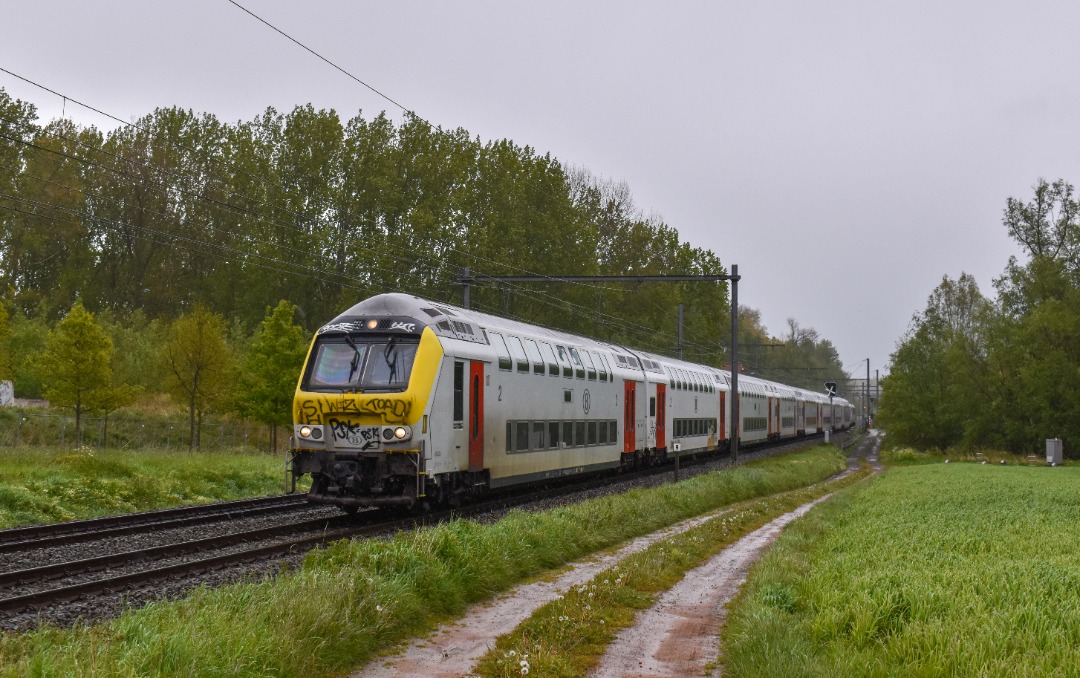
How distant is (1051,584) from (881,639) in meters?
3.19

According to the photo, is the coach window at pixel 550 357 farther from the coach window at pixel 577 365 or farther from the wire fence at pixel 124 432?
the wire fence at pixel 124 432

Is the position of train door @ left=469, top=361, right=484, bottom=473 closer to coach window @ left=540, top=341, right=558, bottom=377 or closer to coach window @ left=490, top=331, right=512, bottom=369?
coach window @ left=490, top=331, right=512, bottom=369

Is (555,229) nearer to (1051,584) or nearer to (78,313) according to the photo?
(78,313)

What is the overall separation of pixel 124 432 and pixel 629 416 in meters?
22.9

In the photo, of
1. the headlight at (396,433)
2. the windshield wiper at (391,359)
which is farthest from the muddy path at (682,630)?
the windshield wiper at (391,359)

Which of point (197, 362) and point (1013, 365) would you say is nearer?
point (197, 362)

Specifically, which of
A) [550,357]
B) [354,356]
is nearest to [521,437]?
[550,357]

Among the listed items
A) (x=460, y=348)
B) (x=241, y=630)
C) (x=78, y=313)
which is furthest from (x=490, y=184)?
(x=241, y=630)

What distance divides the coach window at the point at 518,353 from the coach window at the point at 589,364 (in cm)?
432

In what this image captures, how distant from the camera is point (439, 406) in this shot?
723 inches

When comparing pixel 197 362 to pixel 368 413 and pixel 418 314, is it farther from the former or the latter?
pixel 368 413

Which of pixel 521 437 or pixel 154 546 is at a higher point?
pixel 521 437

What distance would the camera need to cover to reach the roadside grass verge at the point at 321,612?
23.2ft

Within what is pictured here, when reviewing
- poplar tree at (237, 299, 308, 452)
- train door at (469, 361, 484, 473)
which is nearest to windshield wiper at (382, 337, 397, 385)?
train door at (469, 361, 484, 473)
